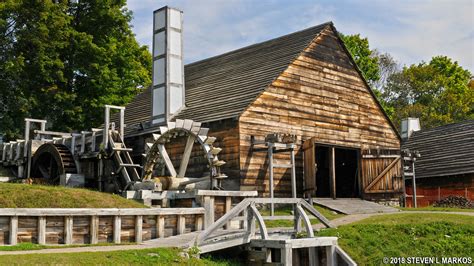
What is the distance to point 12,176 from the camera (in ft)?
85.0

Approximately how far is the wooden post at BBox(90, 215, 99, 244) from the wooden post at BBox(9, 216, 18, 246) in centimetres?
141

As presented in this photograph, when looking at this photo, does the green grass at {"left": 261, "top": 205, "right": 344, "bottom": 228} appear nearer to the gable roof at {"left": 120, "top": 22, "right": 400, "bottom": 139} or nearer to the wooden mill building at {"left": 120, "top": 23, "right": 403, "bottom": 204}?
the wooden mill building at {"left": 120, "top": 23, "right": 403, "bottom": 204}

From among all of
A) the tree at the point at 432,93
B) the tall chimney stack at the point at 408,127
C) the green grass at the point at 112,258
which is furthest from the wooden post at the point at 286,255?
the tree at the point at 432,93

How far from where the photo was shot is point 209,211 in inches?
539

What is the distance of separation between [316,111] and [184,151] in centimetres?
529

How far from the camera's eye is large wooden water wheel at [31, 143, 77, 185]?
21.8 metres

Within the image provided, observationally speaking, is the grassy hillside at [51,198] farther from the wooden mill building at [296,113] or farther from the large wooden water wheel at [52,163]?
the large wooden water wheel at [52,163]

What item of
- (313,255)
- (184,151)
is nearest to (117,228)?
(313,255)

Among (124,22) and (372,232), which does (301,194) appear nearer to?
(372,232)

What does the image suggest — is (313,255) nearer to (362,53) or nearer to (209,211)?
(209,211)

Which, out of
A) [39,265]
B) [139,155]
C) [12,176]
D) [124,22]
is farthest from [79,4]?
[39,265]

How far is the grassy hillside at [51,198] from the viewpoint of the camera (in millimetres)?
12305

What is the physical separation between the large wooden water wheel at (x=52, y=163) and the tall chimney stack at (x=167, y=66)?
3515mm

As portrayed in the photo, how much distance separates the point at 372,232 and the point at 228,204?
11.6 feet
